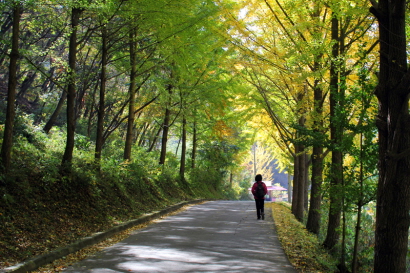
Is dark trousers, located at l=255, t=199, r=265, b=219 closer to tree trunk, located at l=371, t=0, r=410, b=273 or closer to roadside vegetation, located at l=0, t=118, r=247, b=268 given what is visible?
roadside vegetation, located at l=0, t=118, r=247, b=268

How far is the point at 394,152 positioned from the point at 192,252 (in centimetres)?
427

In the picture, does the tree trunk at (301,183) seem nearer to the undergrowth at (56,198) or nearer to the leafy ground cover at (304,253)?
the leafy ground cover at (304,253)

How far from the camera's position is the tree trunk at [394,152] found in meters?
5.75

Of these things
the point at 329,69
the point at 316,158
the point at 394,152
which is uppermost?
the point at 329,69

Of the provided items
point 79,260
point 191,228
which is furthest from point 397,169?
point 191,228

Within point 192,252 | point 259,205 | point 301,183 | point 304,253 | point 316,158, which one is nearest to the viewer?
point 192,252

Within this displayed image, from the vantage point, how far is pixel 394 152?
5723mm

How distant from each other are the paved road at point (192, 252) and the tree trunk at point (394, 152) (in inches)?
65.9

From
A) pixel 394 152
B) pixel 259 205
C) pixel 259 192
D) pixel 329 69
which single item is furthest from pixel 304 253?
pixel 259 205

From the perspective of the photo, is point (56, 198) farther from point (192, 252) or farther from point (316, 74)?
point (316, 74)

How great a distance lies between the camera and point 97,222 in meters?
9.67

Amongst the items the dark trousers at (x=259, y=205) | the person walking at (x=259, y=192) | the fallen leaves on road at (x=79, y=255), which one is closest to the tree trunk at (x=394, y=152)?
the fallen leaves on road at (x=79, y=255)

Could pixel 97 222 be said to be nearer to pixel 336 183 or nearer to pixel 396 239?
pixel 336 183

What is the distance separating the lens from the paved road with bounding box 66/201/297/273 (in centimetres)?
648
